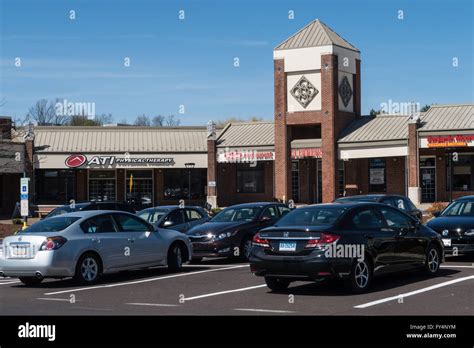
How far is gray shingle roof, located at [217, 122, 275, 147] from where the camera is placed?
170 ft

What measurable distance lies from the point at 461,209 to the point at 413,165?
85.4 ft

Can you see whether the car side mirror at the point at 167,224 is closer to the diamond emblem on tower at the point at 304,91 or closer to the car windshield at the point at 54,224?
the car windshield at the point at 54,224

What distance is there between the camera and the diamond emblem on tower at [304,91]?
162 feet

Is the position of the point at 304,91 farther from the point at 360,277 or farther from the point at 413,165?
the point at 360,277

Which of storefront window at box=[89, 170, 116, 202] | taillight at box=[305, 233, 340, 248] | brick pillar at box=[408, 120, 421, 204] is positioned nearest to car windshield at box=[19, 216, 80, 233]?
taillight at box=[305, 233, 340, 248]

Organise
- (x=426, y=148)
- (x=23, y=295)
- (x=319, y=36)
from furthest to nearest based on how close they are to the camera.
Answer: (x=319, y=36) → (x=426, y=148) → (x=23, y=295)

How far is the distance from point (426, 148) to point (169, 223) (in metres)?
27.9

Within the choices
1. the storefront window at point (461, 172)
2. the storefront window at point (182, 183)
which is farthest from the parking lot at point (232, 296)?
the storefront window at point (182, 183)

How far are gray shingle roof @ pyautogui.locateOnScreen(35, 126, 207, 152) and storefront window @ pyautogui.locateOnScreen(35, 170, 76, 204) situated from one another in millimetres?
1865

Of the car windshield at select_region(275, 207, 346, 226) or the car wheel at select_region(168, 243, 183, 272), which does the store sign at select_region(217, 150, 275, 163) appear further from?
the car windshield at select_region(275, 207, 346, 226)

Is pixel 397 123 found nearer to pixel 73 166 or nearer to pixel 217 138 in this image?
pixel 217 138

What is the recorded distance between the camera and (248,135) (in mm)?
53500

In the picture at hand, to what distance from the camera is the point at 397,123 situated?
48.4 m
